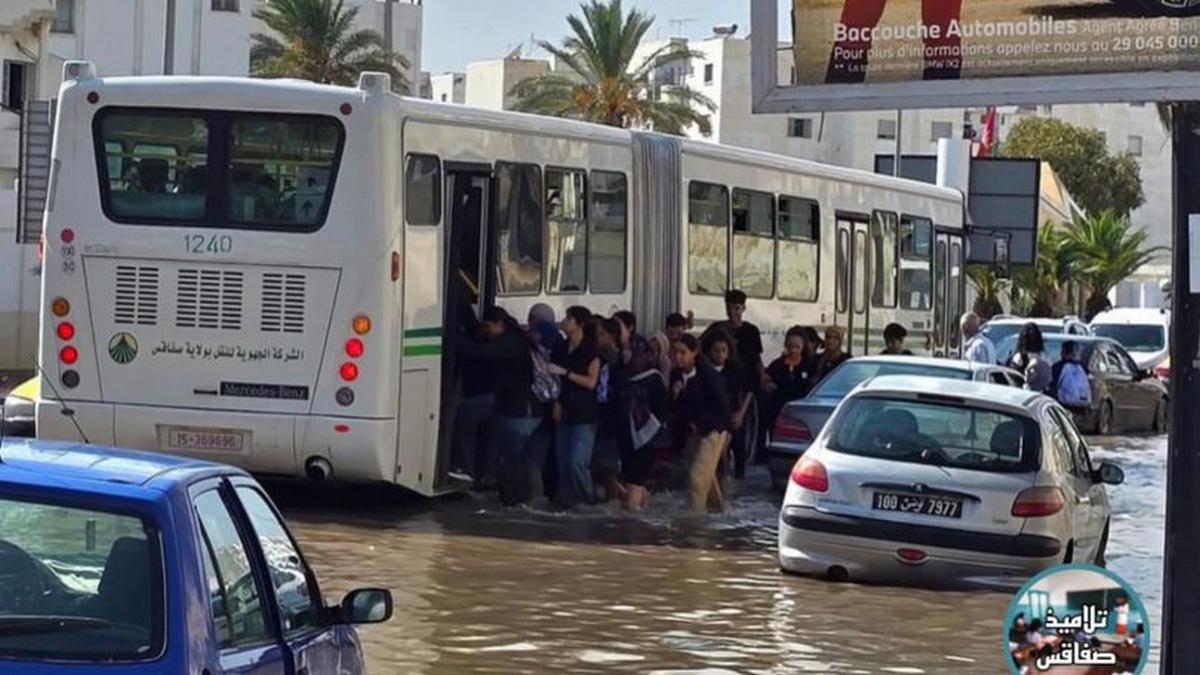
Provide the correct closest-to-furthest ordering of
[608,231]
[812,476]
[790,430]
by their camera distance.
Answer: [812,476] < [790,430] < [608,231]

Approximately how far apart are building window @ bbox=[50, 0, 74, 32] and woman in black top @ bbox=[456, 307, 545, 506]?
4090cm

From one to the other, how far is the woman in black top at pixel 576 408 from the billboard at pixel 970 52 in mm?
8902

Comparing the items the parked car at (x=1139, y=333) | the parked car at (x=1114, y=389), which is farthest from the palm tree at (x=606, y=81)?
the parked car at (x=1114, y=389)

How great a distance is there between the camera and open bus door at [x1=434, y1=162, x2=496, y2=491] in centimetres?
1884

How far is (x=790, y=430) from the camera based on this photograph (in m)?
20.9

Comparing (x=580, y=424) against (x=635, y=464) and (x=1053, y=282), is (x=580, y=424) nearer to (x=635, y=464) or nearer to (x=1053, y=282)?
(x=635, y=464)

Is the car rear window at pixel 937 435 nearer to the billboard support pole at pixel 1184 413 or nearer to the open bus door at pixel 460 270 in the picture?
the open bus door at pixel 460 270

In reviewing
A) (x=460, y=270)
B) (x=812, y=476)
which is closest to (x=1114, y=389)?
(x=460, y=270)

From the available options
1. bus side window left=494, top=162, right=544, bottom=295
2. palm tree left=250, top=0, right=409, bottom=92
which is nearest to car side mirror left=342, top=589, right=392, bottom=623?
bus side window left=494, top=162, right=544, bottom=295

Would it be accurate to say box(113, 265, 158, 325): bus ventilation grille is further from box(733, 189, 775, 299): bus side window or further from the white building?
the white building

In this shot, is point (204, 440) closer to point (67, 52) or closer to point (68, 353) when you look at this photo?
point (68, 353)

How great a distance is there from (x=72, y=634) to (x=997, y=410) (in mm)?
10357

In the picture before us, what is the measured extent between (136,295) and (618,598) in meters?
4.93

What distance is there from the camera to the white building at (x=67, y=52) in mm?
40656
